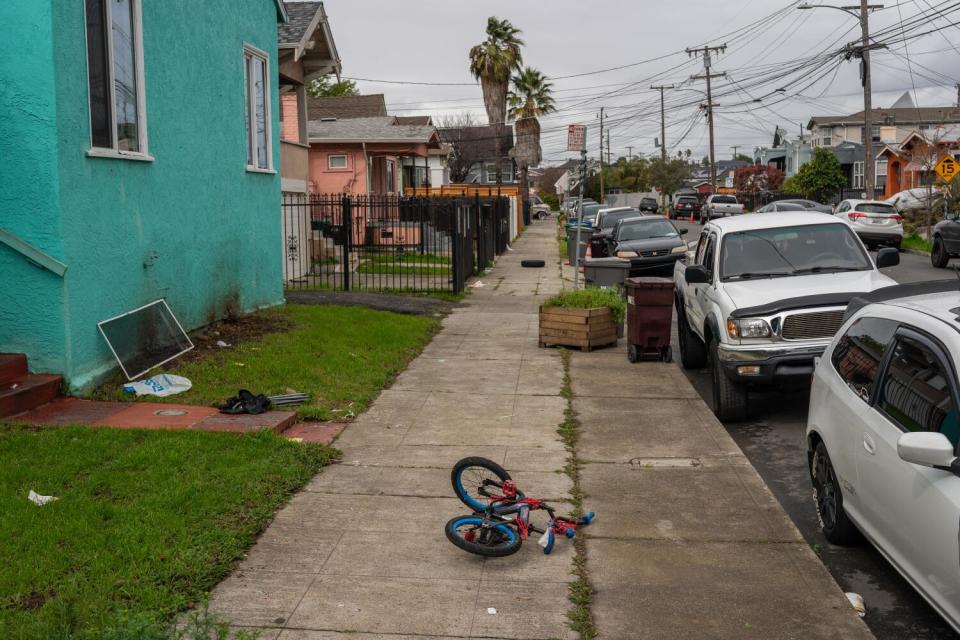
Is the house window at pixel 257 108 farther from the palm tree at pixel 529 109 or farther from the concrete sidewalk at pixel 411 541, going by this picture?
the palm tree at pixel 529 109

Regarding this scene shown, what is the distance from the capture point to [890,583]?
5652 millimetres

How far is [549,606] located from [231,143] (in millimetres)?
9910

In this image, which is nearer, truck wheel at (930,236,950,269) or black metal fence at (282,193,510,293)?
black metal fence at (282,193,510,293)

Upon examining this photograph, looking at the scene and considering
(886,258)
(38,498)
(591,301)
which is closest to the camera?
(38,498)

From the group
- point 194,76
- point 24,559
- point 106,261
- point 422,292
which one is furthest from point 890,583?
point 422,292

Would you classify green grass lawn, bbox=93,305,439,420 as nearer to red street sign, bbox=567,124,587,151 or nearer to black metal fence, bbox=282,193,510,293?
red street sign, bbox=567,124,587,151

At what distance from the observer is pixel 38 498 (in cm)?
608

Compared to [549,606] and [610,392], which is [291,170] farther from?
[549,606]

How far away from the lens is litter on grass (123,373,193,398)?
9.30 metres

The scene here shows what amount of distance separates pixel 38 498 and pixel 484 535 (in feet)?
9.01

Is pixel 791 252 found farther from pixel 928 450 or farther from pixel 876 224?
pixel 876 224

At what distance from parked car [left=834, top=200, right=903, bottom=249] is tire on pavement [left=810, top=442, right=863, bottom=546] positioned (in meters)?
28.5

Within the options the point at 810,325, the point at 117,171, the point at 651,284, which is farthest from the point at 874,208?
the point at 117,171

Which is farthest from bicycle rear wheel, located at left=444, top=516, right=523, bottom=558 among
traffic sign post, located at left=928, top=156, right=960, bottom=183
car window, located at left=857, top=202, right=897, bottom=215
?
car window, located at left=857, top=202, right=897, bottom=215
